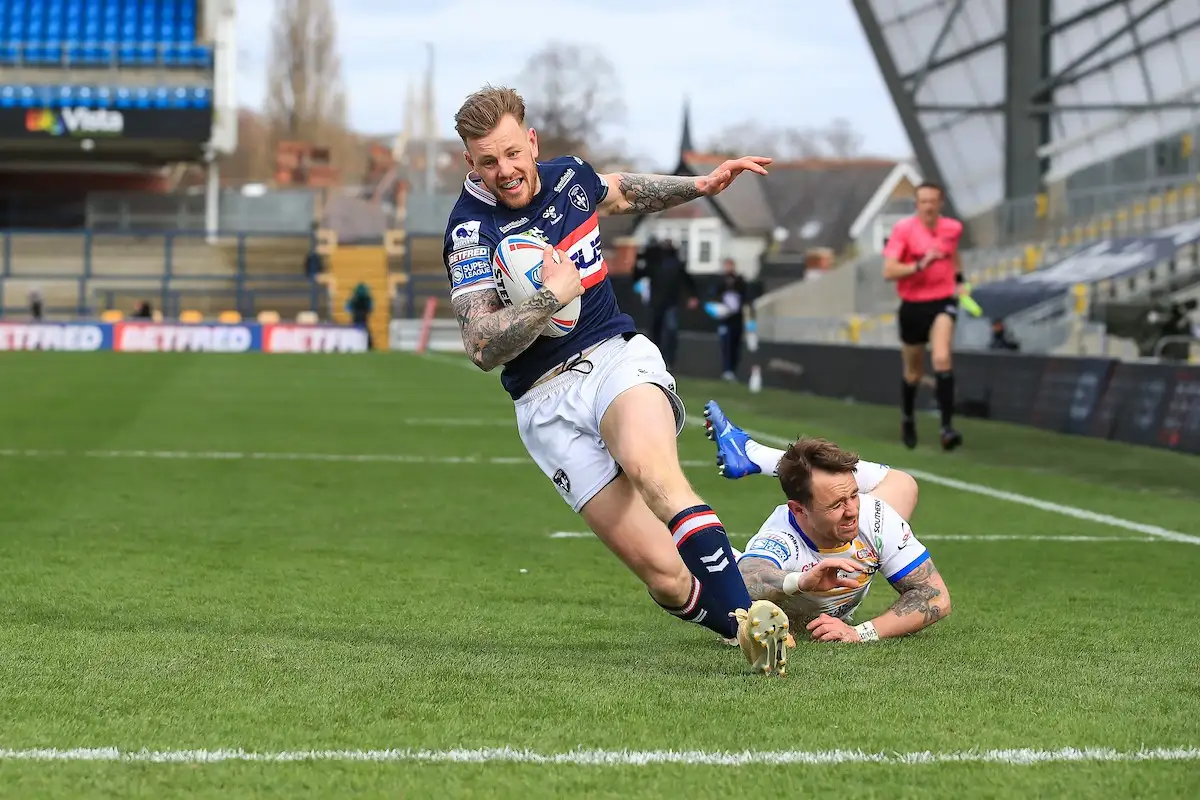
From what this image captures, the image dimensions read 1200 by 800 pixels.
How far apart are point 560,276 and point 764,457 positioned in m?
1.25

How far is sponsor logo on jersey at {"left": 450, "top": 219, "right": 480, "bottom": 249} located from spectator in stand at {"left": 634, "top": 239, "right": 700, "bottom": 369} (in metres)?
25.3

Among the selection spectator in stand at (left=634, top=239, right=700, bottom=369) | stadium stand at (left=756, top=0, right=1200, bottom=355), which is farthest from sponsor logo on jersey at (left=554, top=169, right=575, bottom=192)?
spectator in stand at (left=634, top=239, right=700, bottom=369)

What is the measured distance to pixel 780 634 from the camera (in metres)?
5.44

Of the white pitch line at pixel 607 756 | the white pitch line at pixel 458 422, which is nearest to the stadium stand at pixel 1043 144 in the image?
the white pitch line at pixel 458 422

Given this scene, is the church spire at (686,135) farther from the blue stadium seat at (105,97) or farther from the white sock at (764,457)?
the white sock at (764,457)

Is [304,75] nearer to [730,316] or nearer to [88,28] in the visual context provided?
[88,28]

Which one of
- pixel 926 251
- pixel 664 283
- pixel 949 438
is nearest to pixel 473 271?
pixel 926 251

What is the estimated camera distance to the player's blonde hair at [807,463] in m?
6.01

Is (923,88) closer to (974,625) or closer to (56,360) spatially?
(56,360)

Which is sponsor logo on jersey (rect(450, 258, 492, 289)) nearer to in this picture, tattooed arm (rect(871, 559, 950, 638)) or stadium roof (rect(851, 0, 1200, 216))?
tattooed arm (rect(871, 559, 950, 638))

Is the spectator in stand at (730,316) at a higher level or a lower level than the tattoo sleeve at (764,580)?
lower

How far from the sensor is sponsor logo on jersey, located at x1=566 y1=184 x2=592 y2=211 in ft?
20.4

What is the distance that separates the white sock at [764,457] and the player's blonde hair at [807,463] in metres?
0.39

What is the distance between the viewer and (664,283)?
105ft
